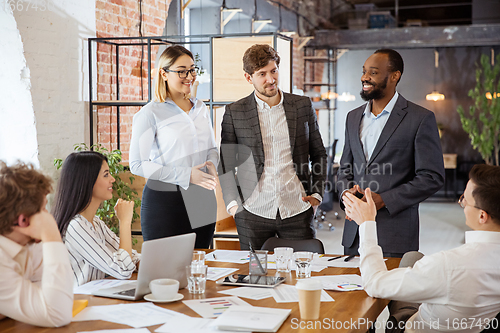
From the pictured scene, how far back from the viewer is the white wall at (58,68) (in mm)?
3725

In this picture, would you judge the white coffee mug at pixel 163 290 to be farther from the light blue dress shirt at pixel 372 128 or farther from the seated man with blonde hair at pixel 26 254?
the light blue dress shirt at pixel 372 128

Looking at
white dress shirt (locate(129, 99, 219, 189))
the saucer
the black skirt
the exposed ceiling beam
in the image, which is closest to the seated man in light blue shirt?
the saucer

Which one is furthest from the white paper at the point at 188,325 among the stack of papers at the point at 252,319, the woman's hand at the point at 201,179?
the woman's hand at the point at 201,179

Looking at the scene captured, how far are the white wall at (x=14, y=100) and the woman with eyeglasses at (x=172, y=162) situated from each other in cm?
149

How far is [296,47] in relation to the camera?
31.9 ft

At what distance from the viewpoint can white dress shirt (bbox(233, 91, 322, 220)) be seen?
2.59 metres

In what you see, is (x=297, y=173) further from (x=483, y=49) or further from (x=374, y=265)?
(x=483, y=49)

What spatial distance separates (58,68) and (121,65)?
2.88ft

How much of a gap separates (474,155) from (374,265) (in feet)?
33.7

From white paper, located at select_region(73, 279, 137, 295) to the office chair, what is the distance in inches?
33.0

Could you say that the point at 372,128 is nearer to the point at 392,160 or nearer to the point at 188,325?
the point at 392,160

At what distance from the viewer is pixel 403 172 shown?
2.48 m

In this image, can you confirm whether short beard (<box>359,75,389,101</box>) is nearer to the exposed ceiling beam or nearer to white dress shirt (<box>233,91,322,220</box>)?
white dress shirt (<box>233,91,322,220</box>)

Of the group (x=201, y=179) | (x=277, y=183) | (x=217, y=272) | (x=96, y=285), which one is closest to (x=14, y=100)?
(x=201, y=179)
